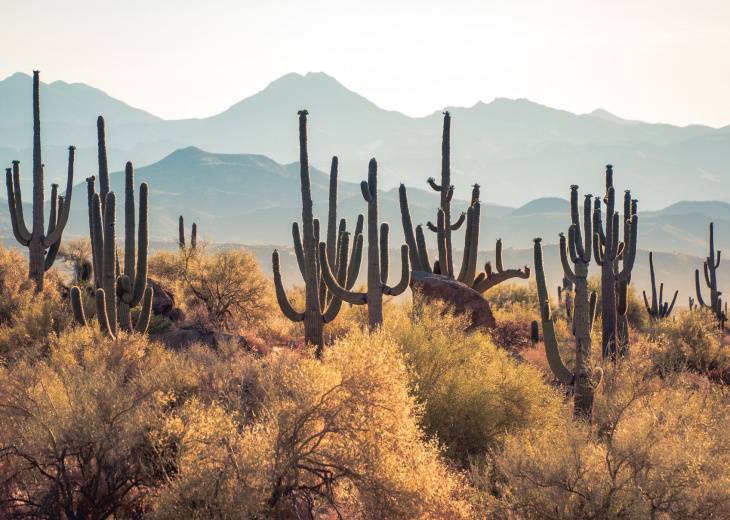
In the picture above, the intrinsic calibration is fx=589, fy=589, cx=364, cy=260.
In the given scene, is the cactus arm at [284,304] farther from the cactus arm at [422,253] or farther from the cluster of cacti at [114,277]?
the cactus arm at [422,253]

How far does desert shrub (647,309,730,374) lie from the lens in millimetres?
18391

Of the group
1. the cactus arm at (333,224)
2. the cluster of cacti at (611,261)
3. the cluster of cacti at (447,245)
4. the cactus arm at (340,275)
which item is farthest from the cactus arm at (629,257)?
the cactus arm at (333,224)

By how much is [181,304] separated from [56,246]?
4925mm

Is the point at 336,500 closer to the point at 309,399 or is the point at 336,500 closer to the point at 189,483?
the point at 309,399

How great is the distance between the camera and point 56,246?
21016 millimetres

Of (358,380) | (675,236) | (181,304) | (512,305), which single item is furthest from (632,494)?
(675,236)

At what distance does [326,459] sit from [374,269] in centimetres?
854

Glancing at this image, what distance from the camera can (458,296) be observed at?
18.6 m

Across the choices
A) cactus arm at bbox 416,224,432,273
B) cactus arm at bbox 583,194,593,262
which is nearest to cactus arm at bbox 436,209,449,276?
cactus arm at bbox 416,224,432,273

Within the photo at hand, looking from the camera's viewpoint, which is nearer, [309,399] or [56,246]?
[309,399]

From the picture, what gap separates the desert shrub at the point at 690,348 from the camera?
18.4 metres

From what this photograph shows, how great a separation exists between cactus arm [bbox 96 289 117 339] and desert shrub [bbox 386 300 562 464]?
6419 millimetres

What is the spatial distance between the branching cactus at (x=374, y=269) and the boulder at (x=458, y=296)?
2.69 metres

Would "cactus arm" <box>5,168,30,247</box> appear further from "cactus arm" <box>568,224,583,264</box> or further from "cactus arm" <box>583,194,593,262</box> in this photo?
"cactus arm" <box>583,194,593,262</box>
